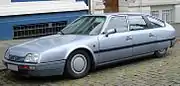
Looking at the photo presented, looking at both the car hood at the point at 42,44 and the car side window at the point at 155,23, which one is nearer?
the car hood at the point at 42,44

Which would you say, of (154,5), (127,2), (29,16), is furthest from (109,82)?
(154,5)

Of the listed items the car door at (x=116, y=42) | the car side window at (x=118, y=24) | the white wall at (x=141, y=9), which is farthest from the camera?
the white wall at (x=141, y=9)

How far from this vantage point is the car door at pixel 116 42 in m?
8.66

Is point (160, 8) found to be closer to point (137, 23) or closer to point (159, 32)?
point (159, 32)

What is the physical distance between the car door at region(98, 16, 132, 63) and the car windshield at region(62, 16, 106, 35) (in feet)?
0.66

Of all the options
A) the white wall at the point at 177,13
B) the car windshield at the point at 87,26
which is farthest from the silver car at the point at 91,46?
the white wall at the point at 177,13

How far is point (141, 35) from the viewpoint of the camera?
9.55m

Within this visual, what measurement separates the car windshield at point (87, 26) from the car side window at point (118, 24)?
0.64ft

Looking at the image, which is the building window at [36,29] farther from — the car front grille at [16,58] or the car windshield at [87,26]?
the car front grille at [16,58]

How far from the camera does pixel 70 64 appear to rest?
800 centimetres

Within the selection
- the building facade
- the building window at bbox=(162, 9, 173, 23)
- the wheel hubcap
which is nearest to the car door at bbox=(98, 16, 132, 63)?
the wheel hubcap

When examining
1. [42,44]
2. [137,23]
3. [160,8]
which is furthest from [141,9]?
[42,44]

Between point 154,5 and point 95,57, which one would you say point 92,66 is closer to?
point 95,57

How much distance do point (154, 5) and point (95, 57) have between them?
911 cm
